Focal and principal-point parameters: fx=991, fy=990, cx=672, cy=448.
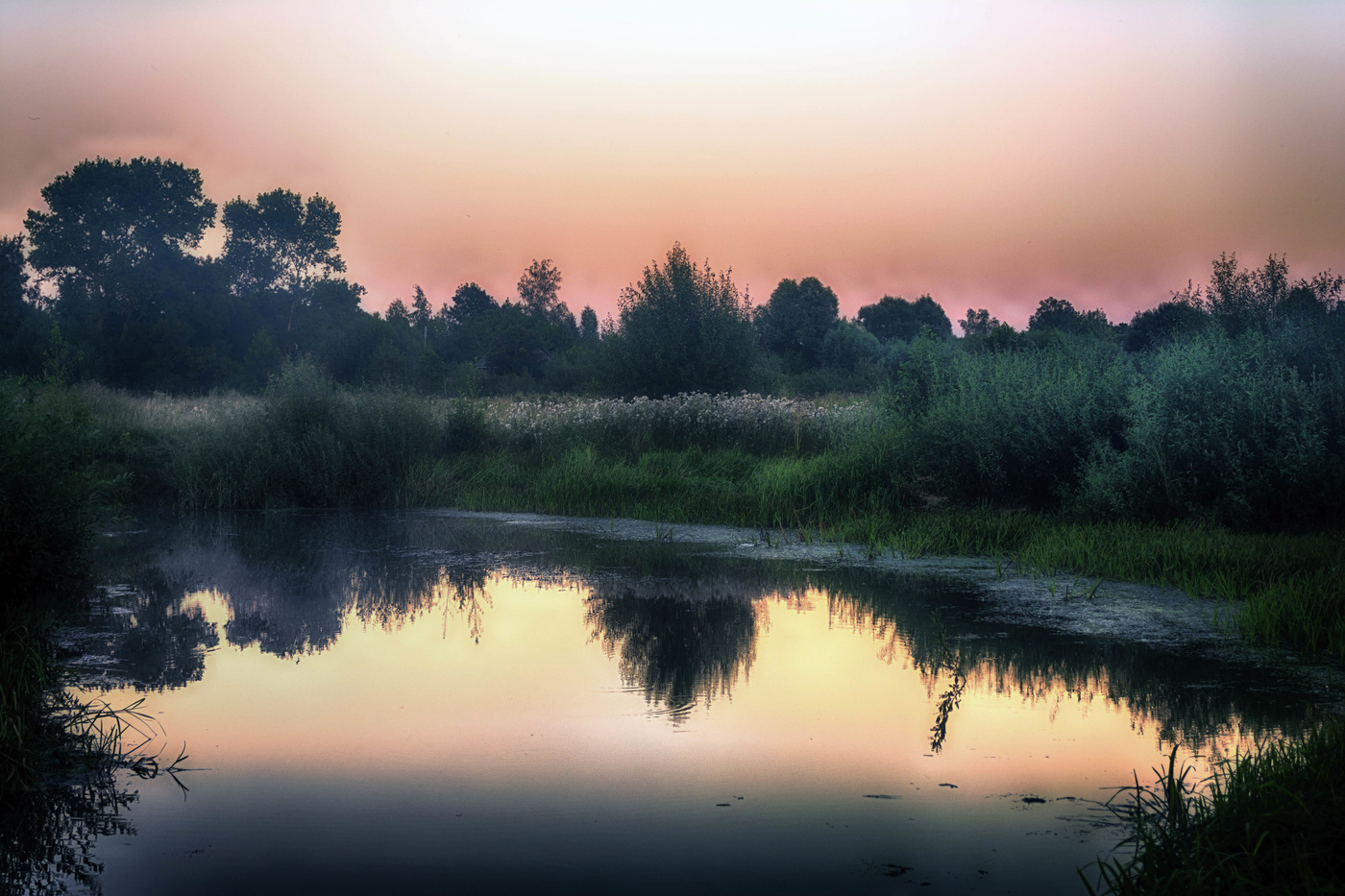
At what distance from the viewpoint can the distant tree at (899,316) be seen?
8706 centimetres

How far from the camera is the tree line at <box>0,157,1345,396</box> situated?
99.9 ft

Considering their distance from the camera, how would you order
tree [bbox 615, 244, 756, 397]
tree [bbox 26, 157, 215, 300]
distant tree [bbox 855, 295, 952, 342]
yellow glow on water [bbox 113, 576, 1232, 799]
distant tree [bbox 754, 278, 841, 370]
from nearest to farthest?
yellow glow on water [bbox 113, 576, 1232, 799], tree [bbox 615, 244, 756, 397], tree [bbox 26, 157, 215, 300], distant tree [bbox 754, 278, 841, 370], distant tree [bbox 855, 295, 952, 342]

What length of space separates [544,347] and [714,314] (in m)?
41.0

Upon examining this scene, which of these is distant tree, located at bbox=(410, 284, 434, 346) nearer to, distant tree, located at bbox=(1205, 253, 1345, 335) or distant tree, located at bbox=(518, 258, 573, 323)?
distant tree, located at bbox=(518, 258, 573, 323)

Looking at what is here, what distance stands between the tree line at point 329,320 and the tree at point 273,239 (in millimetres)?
85

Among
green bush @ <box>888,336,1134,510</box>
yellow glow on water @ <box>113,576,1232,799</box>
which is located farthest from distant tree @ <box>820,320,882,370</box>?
yellow glow on water @ <box>113,576,1232,799</box>

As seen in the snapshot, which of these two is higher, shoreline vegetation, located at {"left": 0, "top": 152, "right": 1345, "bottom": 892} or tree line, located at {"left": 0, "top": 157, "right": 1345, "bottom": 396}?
tree line, located at {"left": 0, "top": 157, "right": 1345, "bottom": 396}

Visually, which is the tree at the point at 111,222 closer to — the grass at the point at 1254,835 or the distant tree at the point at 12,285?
the distant tree at the point at 12,285

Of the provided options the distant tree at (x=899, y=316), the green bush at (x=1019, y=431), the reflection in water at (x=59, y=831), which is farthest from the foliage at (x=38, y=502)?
the distant tree at (x=899, y=316)

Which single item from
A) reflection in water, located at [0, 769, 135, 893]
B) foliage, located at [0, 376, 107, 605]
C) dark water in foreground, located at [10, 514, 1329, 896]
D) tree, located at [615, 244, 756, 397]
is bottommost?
reflection in water, located at [0, 769, 135, 893]

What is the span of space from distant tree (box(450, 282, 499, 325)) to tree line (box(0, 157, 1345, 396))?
2056cm

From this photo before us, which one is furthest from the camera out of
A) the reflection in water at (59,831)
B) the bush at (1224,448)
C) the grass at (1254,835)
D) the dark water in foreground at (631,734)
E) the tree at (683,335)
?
the tree at (683,335)

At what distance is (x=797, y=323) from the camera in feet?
215

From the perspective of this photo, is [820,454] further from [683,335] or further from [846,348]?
[846,348]
